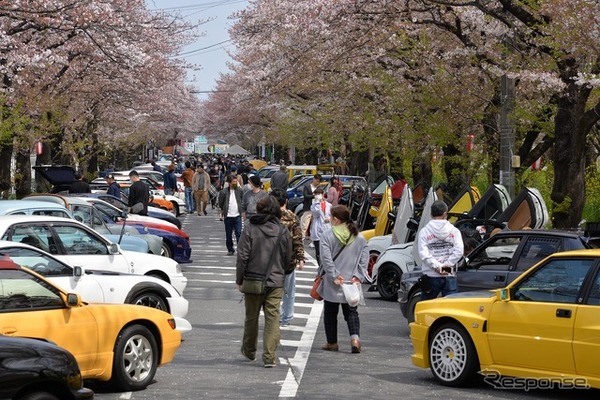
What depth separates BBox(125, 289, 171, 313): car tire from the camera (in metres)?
12.5

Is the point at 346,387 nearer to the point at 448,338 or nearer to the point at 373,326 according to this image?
the point at 448,338

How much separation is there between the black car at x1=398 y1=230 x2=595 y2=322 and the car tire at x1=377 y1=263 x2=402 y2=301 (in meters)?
4.22

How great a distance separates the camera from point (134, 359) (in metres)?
10.4

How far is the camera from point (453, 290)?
12.8 metres

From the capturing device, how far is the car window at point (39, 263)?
1138 centimetres

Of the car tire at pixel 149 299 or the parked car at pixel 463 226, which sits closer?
the car tire at pixel 149 299

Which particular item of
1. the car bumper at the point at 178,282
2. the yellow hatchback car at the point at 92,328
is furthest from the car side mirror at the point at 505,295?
the car bumper at the point at 178,282

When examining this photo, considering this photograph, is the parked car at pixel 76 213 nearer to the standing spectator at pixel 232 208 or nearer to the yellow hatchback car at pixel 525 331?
the standing spectator at pixel 232 208

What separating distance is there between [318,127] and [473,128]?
71.7 feet

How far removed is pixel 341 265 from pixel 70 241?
3.81 metres

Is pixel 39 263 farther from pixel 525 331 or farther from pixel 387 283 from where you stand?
pixel 387 283

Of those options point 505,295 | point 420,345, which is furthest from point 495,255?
point 505,295

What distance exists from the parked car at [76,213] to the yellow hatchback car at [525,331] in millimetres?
8012

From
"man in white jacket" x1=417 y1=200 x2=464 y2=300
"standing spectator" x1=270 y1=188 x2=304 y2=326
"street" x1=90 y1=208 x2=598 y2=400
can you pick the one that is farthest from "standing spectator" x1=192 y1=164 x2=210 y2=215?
"man in white jacket" x1=417 y1=200 x2=464 y2=300
